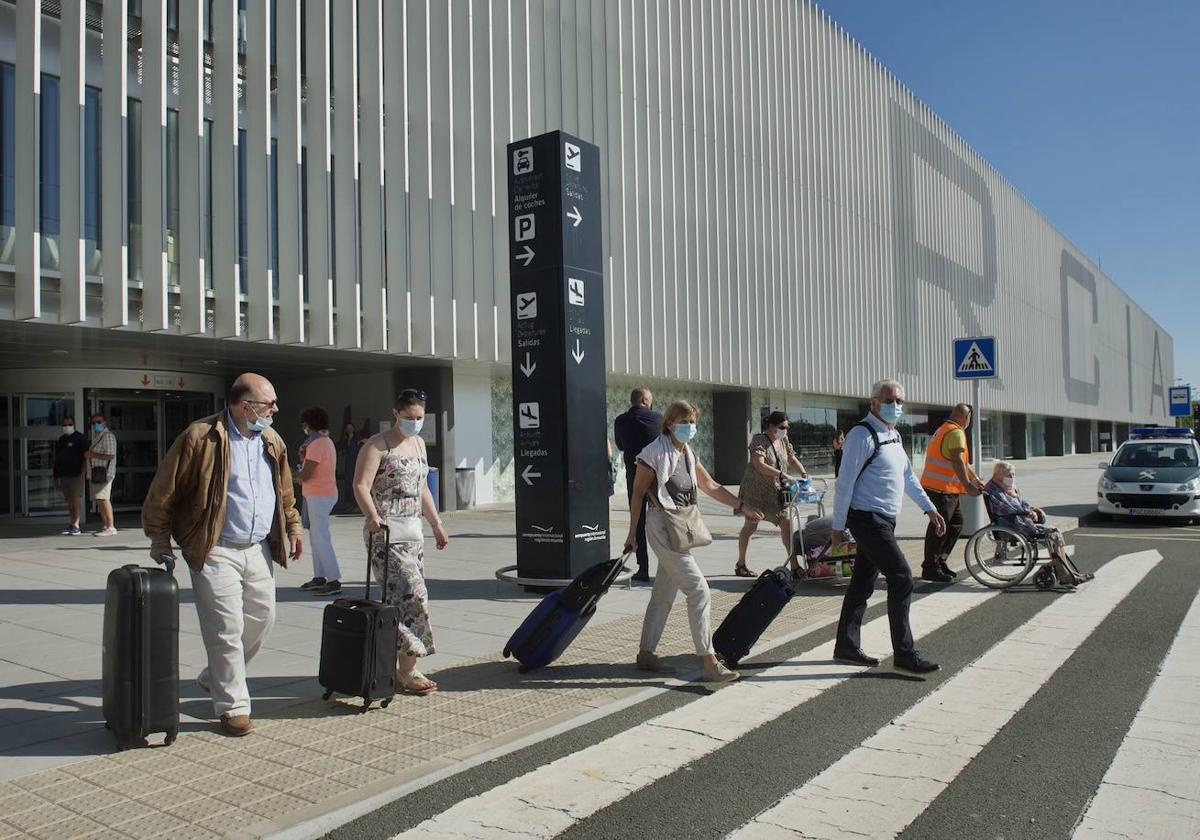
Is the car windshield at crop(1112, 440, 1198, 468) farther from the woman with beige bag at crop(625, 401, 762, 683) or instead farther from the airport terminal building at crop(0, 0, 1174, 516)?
the woman with beige bag at crop(625, 401, 762, 683)

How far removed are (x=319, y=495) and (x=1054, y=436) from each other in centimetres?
6129

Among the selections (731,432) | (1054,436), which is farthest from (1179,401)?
(731,432)

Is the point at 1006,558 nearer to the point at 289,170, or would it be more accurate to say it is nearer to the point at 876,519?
the point at 876,519

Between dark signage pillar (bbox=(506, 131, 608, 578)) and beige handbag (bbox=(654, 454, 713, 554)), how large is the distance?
9.71 ft

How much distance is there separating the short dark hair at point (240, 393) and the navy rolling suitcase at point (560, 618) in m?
2.26

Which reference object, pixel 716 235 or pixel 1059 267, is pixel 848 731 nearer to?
pixel 716 235

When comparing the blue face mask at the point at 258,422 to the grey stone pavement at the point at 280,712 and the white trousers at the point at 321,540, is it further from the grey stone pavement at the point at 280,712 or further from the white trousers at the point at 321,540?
the white trousers at the point at 321,540

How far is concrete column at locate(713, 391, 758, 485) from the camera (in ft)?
91.2

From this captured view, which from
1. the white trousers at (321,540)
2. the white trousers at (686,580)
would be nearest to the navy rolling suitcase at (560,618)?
the white trousers at (686,580)

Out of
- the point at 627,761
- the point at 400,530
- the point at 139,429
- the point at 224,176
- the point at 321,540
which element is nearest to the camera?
the point at 627,761

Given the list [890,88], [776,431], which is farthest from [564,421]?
[890,88]

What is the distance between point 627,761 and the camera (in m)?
4.38

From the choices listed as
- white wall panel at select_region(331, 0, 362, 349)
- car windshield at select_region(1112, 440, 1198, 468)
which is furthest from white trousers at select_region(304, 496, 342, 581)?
car windshield at select_region(1112, 440, 1198, 468)

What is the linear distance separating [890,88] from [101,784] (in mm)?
37396
